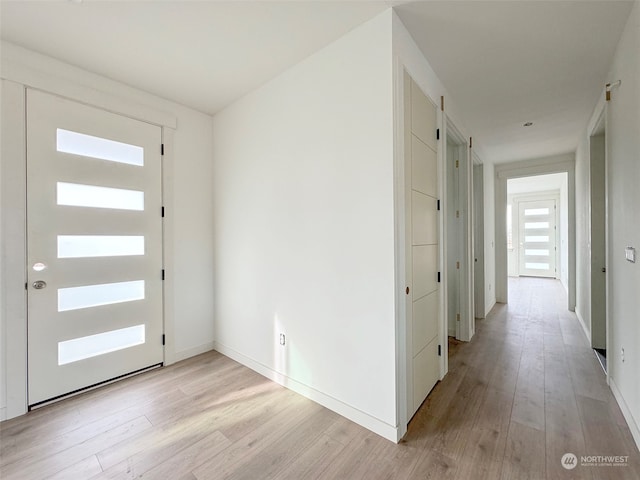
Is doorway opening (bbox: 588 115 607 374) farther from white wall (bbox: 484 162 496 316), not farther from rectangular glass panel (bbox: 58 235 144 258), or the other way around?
rectangular glass panel (bbox: 58 235 144 258)

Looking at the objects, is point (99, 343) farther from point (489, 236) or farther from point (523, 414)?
point (489, 236)

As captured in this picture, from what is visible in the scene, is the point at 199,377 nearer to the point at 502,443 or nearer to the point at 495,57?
the point at 502,443

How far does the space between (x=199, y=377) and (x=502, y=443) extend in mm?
2511

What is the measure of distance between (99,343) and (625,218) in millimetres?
4367

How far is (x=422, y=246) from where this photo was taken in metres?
2.19

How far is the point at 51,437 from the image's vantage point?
187 centimetres

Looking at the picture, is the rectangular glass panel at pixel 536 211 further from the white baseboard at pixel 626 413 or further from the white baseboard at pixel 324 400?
the white baseboard at pixel 324 400

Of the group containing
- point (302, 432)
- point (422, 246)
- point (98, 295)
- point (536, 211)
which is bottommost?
point (302, 432)

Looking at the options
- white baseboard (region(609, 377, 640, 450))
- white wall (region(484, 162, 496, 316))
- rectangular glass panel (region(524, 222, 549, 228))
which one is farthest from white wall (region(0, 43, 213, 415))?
rectangular glass panel (region(524, 222, 549, 228))

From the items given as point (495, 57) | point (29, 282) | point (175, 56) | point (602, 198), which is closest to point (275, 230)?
point (175, 56)

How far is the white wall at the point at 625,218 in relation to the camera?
1.75m

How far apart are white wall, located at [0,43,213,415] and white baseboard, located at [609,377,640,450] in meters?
3.70

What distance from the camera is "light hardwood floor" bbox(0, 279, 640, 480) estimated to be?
158cm

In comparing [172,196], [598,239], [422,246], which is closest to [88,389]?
[172,196]
